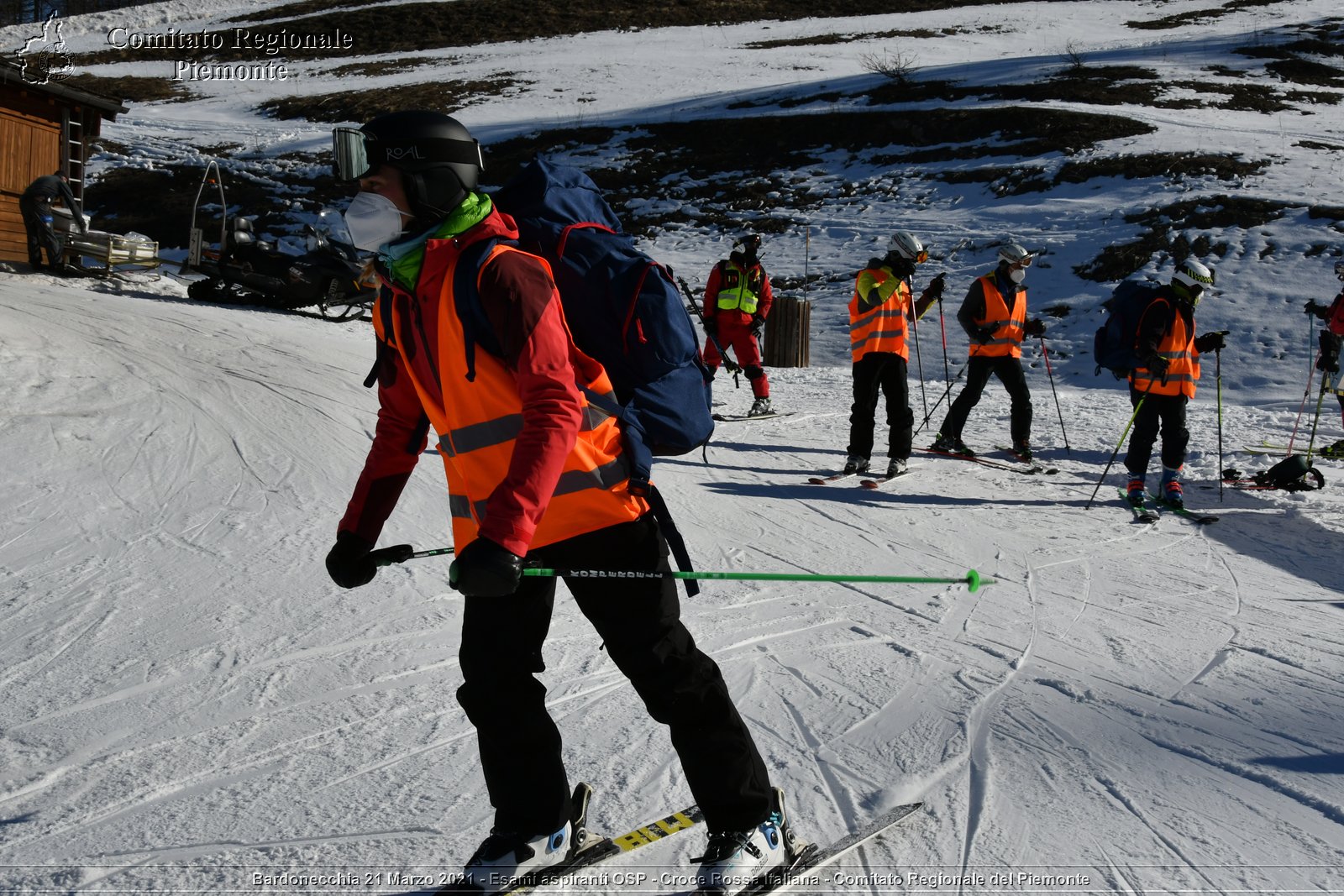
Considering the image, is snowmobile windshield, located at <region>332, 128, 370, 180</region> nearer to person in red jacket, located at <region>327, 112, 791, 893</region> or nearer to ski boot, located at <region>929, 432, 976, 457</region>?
person in red jacket, located at <region>327, 112, 791, 893</region>

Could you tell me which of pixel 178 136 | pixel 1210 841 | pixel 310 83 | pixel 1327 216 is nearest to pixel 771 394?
pixel 1210 841

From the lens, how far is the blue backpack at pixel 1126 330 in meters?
7.48

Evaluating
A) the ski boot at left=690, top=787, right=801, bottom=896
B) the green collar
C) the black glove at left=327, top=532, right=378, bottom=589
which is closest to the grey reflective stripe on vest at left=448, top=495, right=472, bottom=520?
the black glove at left=327, top=532, right=378, bottom=589

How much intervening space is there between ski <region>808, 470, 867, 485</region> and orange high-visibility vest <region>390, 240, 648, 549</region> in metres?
5.74

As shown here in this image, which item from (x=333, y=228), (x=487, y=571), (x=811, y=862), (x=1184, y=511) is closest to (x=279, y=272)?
(x=333, y=228)

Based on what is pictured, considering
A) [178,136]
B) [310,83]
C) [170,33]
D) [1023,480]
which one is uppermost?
[170,33]

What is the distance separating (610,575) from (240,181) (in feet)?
91.9

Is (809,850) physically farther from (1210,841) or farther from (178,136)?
(178,136)

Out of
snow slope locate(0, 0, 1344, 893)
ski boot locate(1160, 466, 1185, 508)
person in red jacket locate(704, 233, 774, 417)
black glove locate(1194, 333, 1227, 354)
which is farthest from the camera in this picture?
person in red jacket locate(704, 233, 774, 417)

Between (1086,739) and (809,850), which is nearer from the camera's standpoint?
(809,850)

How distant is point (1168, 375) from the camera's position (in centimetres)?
740

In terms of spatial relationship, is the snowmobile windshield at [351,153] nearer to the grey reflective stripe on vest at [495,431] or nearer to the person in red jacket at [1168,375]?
the grey reflective stripe on vest at [495,431]

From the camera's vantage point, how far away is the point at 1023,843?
2.87m

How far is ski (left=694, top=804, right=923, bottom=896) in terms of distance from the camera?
8.31ft
